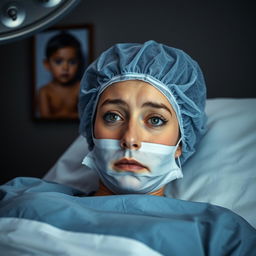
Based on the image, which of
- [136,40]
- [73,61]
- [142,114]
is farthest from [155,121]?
[73,61]

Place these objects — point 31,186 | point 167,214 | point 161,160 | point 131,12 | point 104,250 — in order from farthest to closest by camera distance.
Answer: point 131,12 → point 31,186 → point 161,160 → point 167,214 → point 104,250

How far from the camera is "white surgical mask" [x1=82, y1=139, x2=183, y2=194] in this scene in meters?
0.88

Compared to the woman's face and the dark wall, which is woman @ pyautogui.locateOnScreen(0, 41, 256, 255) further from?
the dark wall

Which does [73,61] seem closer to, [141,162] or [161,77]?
[161,77]

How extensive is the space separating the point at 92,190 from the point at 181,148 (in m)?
0.40

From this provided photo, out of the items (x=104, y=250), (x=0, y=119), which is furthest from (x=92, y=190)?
(x=0, y=119)

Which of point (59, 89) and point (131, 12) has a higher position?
point (131, 12)

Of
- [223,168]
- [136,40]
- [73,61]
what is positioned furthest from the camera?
[73,61]

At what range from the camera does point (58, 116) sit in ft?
6.40

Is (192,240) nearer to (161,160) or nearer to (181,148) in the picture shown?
(161,160)

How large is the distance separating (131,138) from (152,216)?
216 mm

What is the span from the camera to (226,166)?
1019 mm

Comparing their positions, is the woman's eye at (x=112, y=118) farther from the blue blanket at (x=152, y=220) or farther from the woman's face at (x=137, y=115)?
the blue blanket at (x=152, y=220)

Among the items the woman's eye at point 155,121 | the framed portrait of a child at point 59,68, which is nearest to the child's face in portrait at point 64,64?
the framed portrait of a child at point 59,68
